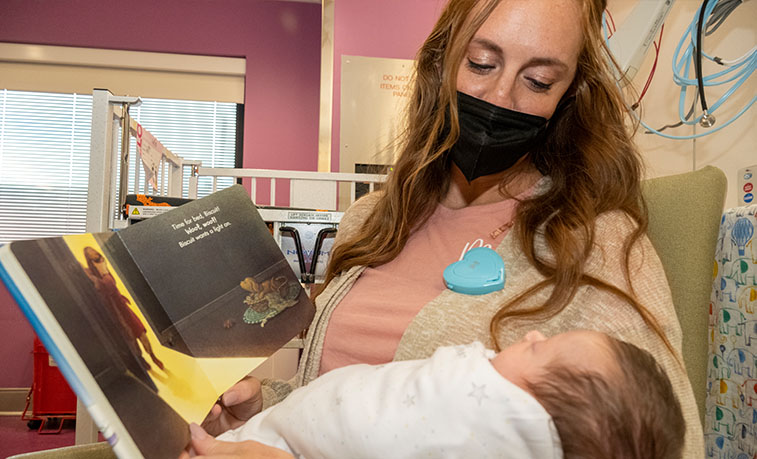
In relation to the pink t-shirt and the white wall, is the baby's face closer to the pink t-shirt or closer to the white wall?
the pink t-shirt

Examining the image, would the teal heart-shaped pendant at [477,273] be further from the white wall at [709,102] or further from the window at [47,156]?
the window at [47,156]

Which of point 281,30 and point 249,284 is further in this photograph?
point 281,30

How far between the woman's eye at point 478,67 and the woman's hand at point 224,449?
2.51 feet

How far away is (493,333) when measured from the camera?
814mm

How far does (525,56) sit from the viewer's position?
1003 millimetres

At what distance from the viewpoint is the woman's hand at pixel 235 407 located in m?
0.86

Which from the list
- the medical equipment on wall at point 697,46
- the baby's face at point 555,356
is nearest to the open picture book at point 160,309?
the baby's face at point 555,356

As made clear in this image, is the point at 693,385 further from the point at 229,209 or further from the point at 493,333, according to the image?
the point at 229,209

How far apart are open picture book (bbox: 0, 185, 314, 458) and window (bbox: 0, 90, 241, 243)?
155 inches

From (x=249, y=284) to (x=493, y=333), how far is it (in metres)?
0.38

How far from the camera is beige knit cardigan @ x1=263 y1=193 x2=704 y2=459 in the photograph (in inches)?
29.9

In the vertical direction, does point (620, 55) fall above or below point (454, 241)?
above

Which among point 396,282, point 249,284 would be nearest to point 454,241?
point 396,282

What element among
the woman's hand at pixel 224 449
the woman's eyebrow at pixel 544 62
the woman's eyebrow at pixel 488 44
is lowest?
the woman's hand at pixel 224 449
